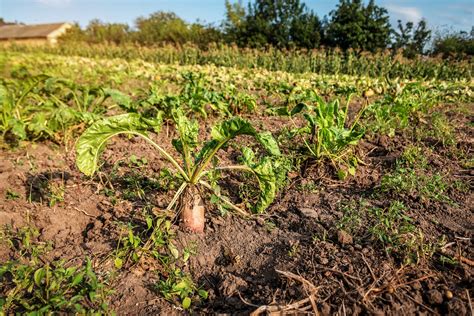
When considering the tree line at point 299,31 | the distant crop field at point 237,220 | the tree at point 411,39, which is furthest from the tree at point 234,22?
the distant crop field at point 237,220

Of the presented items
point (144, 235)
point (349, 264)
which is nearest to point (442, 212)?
point (349, 264)

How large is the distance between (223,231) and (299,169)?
3.16ft

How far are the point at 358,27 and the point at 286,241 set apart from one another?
774 inches

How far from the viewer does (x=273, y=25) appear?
22.3 meters

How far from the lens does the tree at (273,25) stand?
20.3m

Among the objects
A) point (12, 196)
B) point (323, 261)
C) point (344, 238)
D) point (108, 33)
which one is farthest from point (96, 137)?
point (108, 33)

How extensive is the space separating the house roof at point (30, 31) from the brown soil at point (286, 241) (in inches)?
1689

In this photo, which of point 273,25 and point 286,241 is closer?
point 286,241

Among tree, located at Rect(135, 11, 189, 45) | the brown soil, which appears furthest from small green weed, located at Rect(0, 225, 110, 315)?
tree, located at Rect(135, 11, 189, 45)

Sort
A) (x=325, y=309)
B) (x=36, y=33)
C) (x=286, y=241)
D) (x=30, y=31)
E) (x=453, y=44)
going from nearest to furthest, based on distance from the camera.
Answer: (x=325, y=309) → (x=286, y=241) → (x=453, y=44) → (x=36, y=33) → (x=30, y=31)

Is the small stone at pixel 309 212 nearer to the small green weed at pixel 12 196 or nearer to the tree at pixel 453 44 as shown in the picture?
the small green weed at pixel 12 196

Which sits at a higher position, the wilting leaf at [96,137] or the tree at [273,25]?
the tree at [273,25]

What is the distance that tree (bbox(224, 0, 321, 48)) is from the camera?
20281mm

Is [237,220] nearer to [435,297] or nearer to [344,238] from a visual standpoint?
[344,238]
